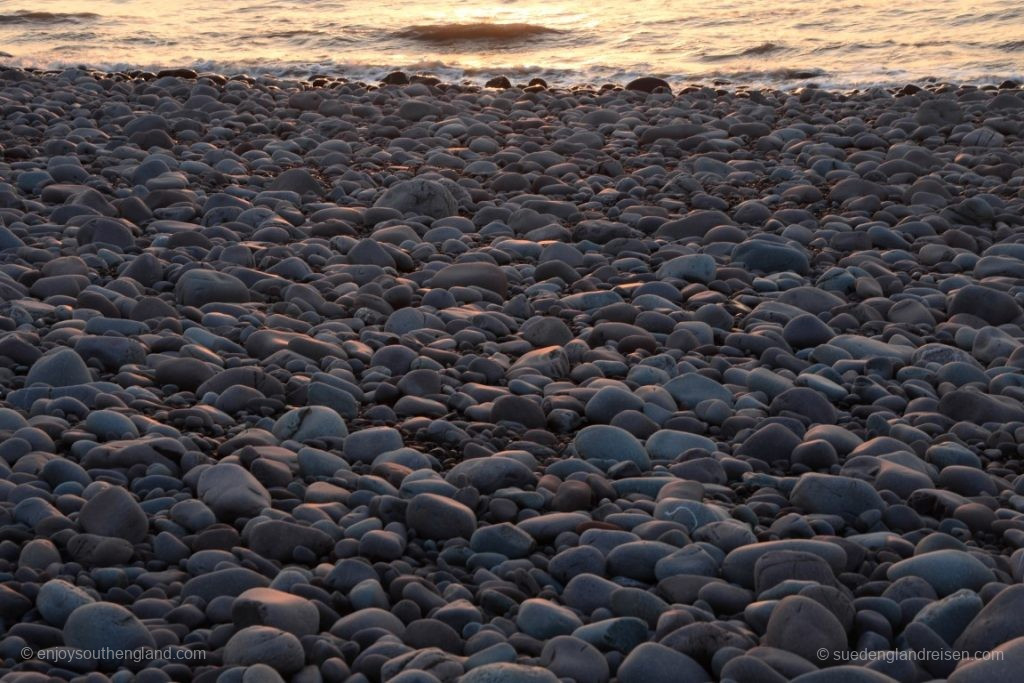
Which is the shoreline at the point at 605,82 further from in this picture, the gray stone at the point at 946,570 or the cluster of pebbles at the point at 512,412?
the gray stone at the point at 946,570

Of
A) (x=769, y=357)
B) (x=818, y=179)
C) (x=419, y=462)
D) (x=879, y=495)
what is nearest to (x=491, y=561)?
(x=419, y=462)

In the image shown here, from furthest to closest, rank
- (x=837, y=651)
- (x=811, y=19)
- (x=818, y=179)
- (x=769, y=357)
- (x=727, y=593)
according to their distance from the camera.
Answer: (x=811, y=19)
(x=818, y=179)
(x=769, y=357)
(x=727, y=593)
(x=837, y=651)

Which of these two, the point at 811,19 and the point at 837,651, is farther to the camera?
the point at 811,19

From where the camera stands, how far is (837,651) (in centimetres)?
221

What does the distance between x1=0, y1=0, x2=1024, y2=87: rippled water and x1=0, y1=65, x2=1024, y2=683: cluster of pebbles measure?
4853 millimetres

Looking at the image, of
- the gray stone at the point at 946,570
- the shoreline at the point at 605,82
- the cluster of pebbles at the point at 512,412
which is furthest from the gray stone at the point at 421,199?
the shoreline at the point at 605,82

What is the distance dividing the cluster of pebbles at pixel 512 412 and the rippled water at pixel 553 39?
4853 millimetres

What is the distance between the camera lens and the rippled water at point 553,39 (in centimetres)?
1096

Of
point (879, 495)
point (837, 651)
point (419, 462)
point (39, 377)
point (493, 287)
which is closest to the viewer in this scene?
point (837, 651)

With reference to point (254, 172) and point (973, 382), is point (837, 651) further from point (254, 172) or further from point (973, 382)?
point (254, 172)

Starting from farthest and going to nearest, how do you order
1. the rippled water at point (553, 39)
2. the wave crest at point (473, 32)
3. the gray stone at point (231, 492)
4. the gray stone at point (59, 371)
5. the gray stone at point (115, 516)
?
the wave crest at point (473, 32)
the rippled water at point (553, 39)
the gray stone at point (59, 371)
the gray stone at point (231, 492)
the gray stone at point (115, 516)

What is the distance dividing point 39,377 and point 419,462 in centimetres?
130

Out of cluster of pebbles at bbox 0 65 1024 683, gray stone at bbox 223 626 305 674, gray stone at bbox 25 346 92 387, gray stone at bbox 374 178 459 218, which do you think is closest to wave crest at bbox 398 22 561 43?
cluster of pebbles at bbox 0 65 1024 683

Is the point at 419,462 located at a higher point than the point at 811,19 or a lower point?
lower
